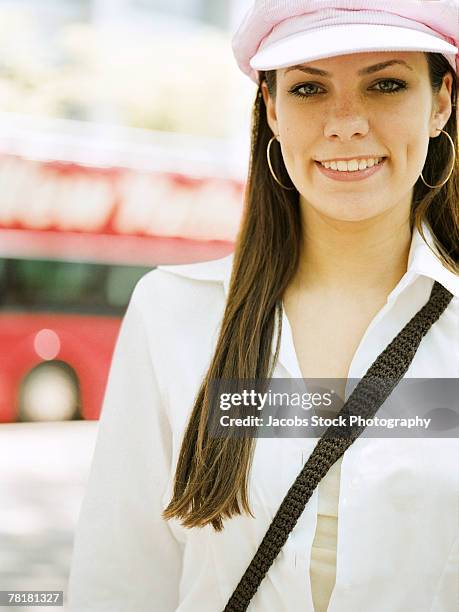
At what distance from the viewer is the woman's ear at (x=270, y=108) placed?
178 centimetres

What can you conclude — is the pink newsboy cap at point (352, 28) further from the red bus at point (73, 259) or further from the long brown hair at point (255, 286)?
the red bus at point (73, 259)

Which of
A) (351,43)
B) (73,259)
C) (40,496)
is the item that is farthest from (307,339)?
(73,259)

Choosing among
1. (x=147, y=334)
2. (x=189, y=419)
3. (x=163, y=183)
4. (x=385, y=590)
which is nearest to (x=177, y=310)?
(x=147, y=334)

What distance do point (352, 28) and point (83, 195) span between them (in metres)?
5.46

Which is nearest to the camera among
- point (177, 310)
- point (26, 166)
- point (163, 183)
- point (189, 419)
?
point (189, 419)

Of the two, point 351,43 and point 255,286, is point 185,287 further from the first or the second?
point 351,43

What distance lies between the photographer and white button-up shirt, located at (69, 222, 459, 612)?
61.4 inches

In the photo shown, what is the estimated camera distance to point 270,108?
1.79m

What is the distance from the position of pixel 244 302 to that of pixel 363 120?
1.34 feet

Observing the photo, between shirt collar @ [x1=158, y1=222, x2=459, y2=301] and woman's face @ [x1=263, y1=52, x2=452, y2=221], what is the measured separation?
0.12 meters

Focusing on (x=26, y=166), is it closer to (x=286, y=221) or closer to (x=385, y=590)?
(x=286, y=221)

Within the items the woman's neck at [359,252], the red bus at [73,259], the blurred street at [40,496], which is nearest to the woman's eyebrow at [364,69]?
the woman's neck at [359,252]

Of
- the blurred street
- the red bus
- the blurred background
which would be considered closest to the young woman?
the blurred street

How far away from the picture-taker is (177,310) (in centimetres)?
183
